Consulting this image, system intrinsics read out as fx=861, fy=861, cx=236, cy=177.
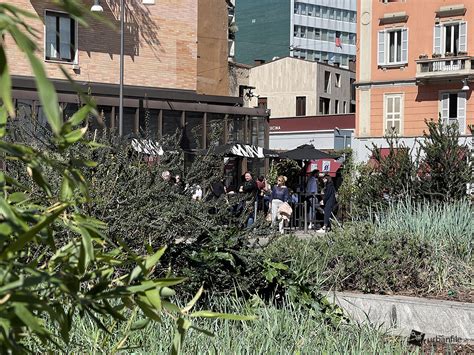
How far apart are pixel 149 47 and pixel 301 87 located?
43.1m

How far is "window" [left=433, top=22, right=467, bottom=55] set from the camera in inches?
1807

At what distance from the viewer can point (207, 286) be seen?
Result: 245 inches

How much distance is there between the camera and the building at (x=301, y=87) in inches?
2970

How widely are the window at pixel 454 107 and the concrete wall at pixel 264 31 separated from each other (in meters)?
56.5

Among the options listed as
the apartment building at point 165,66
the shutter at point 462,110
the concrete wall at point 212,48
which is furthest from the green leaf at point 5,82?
the shutter at point 462,110

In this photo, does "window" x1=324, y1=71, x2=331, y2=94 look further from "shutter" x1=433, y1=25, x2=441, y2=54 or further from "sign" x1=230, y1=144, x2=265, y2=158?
"sign" x1=230, y1=144, x2=265, y2=158

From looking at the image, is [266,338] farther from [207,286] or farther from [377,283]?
[377,283]

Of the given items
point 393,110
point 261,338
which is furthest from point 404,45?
point 261,338

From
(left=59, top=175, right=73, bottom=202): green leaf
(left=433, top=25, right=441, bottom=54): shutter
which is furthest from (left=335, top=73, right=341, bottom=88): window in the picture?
(left=59, top=175, right=73, bottom=202): green leaf

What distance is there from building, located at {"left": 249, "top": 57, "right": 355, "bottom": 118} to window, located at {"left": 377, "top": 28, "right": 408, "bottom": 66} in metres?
26.2

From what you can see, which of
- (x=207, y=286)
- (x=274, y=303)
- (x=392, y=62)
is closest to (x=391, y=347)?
(x=274, y=303)

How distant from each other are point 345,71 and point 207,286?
7556 cm

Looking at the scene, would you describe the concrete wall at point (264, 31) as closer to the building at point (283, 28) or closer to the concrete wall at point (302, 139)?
the building at point (283, 28)

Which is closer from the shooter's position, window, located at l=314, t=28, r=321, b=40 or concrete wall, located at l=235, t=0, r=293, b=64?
concrete wall, located at l=235, t=0, r=293, b=64
